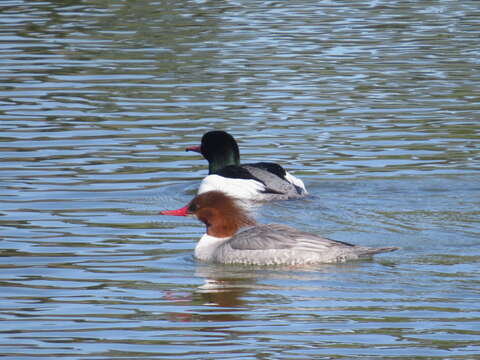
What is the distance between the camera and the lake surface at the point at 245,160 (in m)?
8.69

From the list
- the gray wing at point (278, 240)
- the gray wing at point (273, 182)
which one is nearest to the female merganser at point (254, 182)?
the gray wing at point (273, 182)

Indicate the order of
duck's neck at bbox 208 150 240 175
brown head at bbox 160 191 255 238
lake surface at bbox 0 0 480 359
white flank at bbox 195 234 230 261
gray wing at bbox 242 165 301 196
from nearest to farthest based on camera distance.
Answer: lake surface at bbox 0 0 480 359
white flank at bbox 195 234 230 261
brown head at bbox 160 191 255 238
gray wing at bbox 242 165 301 196
duck's neck at bbox 208 150 240 175

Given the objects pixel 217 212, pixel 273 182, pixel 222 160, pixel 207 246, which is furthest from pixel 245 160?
pixel 207 246

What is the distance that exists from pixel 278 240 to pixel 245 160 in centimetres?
559

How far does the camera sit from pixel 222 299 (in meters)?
9.74

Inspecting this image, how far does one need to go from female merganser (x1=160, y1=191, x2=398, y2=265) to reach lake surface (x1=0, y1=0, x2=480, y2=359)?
0.14 meters

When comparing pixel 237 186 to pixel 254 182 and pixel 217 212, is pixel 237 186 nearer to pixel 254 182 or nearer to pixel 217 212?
pixel 254 182

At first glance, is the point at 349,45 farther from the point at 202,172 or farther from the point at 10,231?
the point at 10,231

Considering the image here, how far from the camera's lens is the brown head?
11.4m

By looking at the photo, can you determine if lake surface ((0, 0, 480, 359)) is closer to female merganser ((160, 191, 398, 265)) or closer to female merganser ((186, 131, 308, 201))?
female merganser ((160, 191, 398, 265))

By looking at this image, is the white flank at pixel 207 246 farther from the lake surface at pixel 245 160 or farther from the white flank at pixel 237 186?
the white flank at pixel 237 186

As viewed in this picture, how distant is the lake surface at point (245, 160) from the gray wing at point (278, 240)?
0.70ft

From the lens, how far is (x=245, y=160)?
16562 millimetres

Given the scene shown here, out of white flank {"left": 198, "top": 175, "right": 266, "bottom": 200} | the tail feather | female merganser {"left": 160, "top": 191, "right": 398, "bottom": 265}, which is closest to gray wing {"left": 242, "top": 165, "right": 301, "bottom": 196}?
white flank {"left": 198, "top": 175, "right": 266, "bottom": 200}
